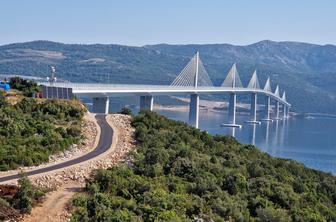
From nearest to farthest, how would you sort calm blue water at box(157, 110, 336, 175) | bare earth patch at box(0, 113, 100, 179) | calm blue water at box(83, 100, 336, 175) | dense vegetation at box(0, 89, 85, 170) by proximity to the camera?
bare earth patch at box(0, 113, 100, 179) → dense vegetation at box(0, 89, 85, 170) → calm blue water at box(83, 100, 336, 175) → calm blue water at box(157, 110, 336, 175)

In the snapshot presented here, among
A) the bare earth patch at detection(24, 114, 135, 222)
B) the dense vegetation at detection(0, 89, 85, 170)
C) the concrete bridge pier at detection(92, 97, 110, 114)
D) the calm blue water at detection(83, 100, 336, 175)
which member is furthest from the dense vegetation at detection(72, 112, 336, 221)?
the calm blue water at detection(83, 100, 336, 175)

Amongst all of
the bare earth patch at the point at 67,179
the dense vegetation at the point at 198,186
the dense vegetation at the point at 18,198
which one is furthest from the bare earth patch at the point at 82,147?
the dense vegetation at the point at 18,198

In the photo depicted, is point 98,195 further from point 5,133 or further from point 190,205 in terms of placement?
point 5,133

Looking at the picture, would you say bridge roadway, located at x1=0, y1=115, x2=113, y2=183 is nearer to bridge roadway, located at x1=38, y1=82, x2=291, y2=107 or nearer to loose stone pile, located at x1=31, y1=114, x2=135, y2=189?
loose stone pile, located at x1=31, y1=114, x2=135, y2=189

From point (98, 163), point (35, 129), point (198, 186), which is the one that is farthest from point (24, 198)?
point (35, 129)

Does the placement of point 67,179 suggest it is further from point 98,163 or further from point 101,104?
point 101,104

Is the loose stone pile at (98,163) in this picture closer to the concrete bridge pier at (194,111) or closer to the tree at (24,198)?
the tree at (24,198)
